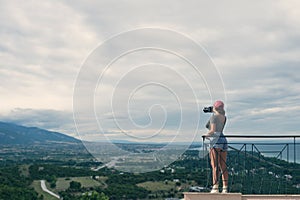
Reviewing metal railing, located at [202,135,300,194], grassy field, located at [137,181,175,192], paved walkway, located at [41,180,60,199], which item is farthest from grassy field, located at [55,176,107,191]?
metal railing, located at [202,135,300,194]

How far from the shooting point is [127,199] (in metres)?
80.0

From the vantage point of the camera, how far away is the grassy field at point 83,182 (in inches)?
3615

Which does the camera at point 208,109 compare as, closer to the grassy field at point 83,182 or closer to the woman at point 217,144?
the woman at point 217,144

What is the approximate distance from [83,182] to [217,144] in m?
91.9

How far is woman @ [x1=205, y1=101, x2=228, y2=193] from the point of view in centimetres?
736

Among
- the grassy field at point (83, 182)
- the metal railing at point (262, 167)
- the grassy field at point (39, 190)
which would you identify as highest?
the metal railing at point (262, 167)

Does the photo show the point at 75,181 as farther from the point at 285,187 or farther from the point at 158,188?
the point at 285,187

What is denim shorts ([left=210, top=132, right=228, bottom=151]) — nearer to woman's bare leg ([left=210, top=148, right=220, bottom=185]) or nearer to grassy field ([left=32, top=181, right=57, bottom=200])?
woman's bare leg ([left=210, top=148, right=220, bottom=185])

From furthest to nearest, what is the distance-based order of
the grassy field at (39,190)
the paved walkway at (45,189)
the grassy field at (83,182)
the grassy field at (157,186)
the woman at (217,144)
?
the grassy field at (83,182) → the paved walkway at (45,189) → the grassy field at (157,186) → the grassy field at (39,190) → the woman at (217,144)

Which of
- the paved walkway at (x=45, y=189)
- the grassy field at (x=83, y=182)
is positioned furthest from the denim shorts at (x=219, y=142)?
the grassy field at (x=83, y=182)

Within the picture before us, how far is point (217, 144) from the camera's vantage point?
24.5 feet

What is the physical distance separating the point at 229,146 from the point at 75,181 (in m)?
92.2

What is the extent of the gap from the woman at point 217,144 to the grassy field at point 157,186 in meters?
76.8

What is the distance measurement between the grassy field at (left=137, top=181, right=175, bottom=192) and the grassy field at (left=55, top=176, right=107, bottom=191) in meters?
9.33
